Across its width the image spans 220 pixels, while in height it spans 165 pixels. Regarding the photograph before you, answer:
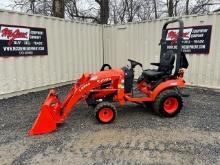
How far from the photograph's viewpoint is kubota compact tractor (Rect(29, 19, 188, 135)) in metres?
4.79

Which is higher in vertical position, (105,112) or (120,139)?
(105,112)

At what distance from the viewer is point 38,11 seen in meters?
19.7

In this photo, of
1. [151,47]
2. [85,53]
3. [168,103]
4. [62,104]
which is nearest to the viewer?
[62,104]

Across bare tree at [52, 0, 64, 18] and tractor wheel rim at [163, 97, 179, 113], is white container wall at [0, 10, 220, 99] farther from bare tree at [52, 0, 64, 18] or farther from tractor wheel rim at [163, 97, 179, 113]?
tractor wheel rim at [163, 97, 179, 113]

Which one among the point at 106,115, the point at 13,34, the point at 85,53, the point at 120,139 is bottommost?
the point at 120,139

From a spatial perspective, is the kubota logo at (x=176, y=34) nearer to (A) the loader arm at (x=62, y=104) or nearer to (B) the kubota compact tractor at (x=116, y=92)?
(B) the kubota compact tractor at (x=116, y=92)

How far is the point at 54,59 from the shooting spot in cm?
858

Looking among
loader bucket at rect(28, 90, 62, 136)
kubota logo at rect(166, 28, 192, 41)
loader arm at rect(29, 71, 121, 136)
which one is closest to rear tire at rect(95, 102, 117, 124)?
loader arm at rect(29, 71, 121, 136)

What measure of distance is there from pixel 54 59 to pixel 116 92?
4083 millimetres

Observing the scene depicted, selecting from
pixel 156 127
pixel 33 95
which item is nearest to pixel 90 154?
pixel 156 127

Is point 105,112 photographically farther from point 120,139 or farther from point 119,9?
point 119,9

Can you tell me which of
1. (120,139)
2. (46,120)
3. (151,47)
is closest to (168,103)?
(120,139)

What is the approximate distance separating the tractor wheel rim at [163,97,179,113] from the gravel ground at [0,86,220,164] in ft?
0.66

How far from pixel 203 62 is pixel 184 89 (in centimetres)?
108
